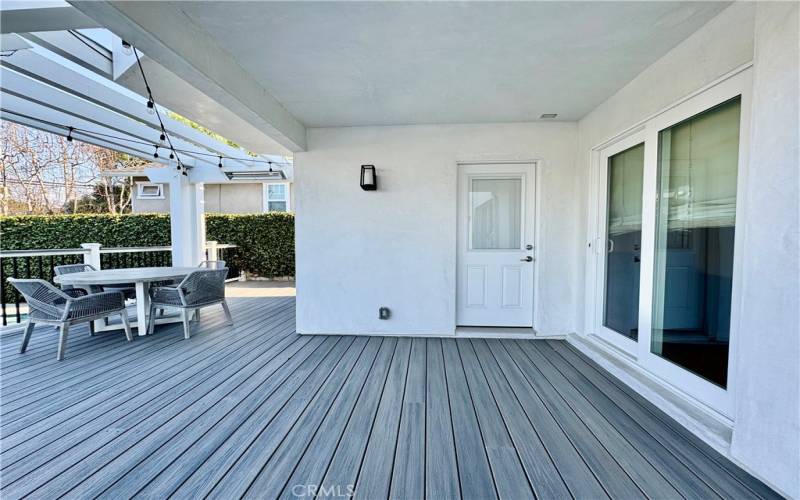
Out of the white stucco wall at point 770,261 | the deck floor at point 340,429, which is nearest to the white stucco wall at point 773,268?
the white stucco wall at point 770,261

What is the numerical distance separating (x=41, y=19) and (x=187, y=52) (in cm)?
93

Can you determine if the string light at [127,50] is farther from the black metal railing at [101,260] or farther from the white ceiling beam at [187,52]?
the black metal railing at [101,260]

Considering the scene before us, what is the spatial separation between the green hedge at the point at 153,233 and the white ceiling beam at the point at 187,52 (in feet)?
17.4

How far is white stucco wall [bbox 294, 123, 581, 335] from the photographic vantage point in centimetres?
357

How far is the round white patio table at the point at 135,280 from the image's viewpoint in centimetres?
332

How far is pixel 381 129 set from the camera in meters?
3.64

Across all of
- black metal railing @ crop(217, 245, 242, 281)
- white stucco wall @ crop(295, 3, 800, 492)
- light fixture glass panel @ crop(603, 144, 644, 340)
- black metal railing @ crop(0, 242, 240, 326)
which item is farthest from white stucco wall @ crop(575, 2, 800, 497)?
black metal railing @ crop(217, 245, 242, 281)

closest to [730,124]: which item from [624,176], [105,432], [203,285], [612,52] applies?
[612,52]

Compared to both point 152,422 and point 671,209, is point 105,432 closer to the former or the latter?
point 152,422

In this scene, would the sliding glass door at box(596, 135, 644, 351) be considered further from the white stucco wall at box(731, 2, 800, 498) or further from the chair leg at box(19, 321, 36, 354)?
the chair leg at box(19, 321, 36, 354)

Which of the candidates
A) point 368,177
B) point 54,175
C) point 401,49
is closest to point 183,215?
point 368,177

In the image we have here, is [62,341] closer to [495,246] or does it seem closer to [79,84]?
[79,84]

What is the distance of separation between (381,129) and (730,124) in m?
2.89

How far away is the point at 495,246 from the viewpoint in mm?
3807
